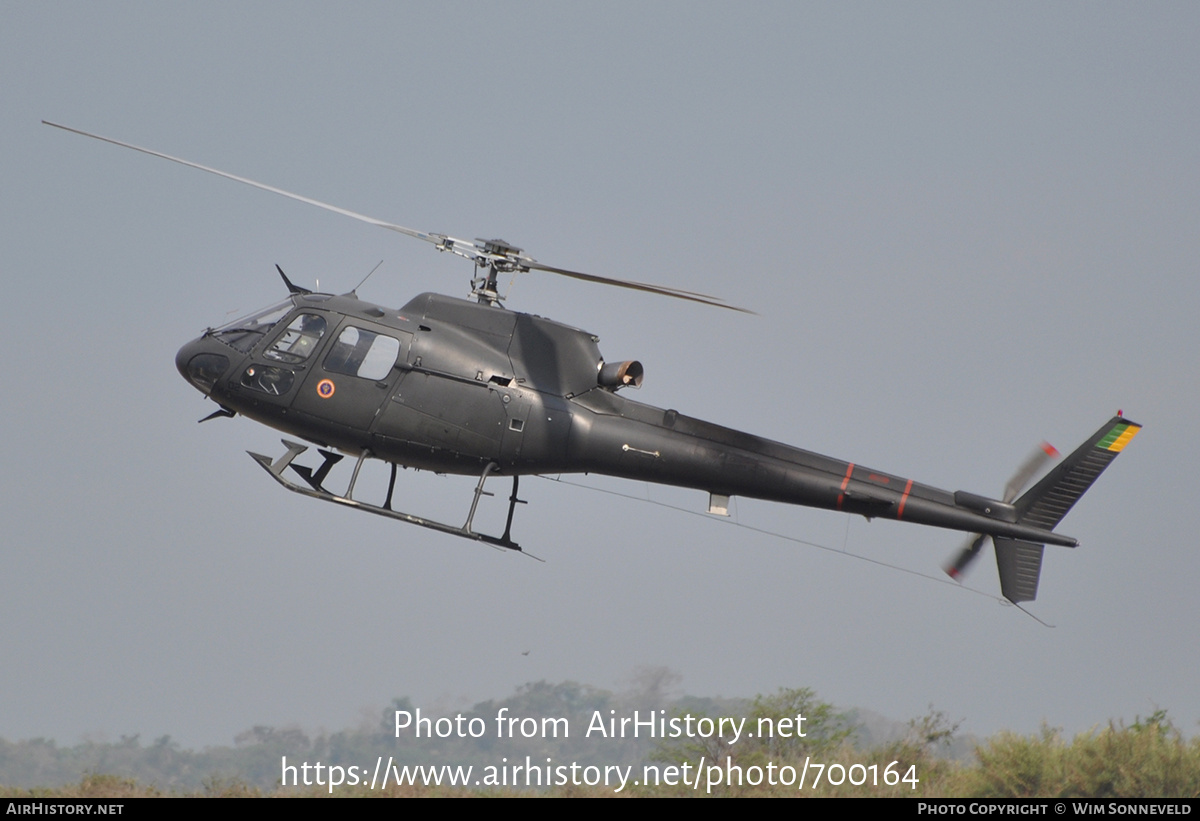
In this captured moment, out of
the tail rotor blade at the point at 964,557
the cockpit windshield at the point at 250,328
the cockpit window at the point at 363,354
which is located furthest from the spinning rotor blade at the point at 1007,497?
the cockpit windshield at the point at 250,328

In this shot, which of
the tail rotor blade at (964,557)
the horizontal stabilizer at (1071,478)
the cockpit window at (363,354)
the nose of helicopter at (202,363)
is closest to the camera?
the horizontal stabilizer at (1071,478)

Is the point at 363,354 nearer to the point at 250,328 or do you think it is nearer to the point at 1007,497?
the point at 250,328

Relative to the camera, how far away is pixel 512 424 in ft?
61.0

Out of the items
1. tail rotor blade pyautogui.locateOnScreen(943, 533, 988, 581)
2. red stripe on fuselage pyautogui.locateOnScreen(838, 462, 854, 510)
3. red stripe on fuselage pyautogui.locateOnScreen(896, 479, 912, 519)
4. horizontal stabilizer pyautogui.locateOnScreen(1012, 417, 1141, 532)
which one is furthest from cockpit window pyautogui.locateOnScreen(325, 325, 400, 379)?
horizontal stabilizer pyautogui.locateOnScreen(1012, 417, 1141, 532)

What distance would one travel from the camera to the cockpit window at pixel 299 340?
19000 millimetres

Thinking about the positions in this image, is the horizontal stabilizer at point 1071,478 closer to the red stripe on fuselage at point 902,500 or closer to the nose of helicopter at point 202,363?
the red stripe on fuselage at point 902,500

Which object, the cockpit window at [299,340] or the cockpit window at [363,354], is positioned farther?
the cockpit window at [299,340]

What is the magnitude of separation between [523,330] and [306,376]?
335 centimetres

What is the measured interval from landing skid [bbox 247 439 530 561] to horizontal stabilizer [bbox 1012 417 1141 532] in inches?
288

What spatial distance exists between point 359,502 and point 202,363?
12.1 feet

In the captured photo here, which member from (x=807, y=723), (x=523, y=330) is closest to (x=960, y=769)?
(x=807, y=723)

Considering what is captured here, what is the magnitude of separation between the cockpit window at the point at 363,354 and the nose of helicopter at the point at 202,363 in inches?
76.3

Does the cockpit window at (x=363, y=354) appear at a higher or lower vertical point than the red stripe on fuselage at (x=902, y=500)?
higher
